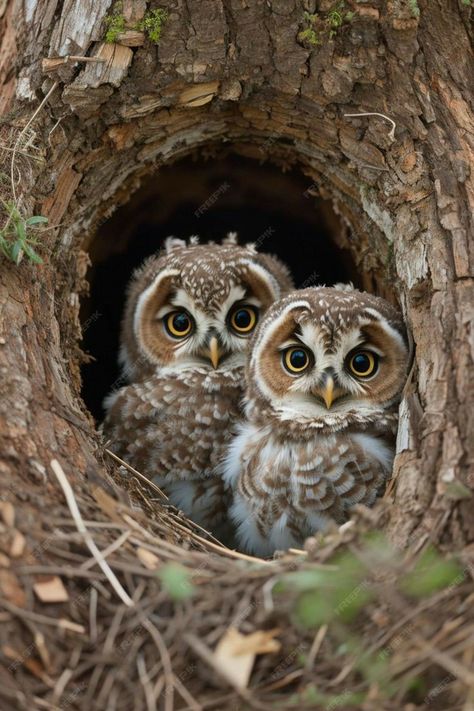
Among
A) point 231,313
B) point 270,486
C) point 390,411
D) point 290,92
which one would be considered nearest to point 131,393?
point 231,313

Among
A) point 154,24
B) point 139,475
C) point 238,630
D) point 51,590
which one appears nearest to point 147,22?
point 154,24

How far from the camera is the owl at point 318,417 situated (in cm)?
366

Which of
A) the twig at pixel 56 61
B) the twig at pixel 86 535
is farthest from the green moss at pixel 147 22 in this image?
the twig at pixel 86 535

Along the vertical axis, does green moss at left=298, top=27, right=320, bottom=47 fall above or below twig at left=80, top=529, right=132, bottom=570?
above

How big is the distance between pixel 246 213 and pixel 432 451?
130 inches

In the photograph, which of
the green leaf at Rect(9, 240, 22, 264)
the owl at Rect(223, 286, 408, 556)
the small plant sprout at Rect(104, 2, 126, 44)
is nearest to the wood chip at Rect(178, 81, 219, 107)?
the small plant sprout at Rect(104, 2, 126, 44)

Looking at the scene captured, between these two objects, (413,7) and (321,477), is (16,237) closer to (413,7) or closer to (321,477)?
(321,477)

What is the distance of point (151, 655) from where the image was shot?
8.18 feet

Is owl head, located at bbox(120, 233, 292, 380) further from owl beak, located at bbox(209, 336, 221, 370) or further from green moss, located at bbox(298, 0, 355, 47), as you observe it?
green moss, located at bbox(298, 0, 355, 47)

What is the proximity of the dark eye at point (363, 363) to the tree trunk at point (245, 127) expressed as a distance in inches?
9.6

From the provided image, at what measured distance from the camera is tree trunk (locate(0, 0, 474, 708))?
140 inches

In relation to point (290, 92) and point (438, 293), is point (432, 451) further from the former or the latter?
point (290, 92)

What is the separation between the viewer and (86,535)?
277 centimetres

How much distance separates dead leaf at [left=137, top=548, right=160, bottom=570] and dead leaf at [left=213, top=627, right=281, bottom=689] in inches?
15.8
